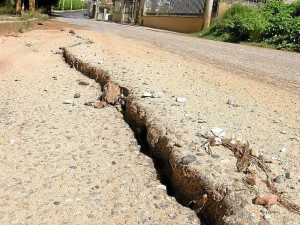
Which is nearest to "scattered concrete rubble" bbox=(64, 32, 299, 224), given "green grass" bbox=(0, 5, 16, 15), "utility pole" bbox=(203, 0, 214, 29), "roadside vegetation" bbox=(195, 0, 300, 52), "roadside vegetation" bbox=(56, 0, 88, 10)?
"roadside vegetation" bbox=(195, 0, 300, 52)

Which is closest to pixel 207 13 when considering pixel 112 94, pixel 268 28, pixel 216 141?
pixel 268 28

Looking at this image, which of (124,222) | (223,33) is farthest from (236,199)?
(223,33)

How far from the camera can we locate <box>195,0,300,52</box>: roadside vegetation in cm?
1079

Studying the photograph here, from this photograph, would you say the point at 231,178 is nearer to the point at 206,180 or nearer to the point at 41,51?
the point at 206,180

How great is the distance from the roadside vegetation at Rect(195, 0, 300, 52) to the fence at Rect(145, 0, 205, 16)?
381 cm

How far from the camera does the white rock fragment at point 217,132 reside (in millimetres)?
2053

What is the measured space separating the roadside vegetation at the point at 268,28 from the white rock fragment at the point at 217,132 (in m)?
8.90

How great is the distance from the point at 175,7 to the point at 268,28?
31.6 feet

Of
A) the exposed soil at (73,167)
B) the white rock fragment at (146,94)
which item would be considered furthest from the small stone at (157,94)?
the exposed soil at (73,167)

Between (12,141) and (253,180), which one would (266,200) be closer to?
(253,180)

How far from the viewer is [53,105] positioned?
125 inches

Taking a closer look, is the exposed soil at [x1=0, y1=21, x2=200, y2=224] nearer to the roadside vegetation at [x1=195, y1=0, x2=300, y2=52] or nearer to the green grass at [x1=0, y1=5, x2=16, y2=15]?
the roadside vegetation at [x1=195, y1=0, x2=300, y2=52]

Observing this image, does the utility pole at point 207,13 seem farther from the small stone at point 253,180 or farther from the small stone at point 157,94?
the small stone at point 253,180

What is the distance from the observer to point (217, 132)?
81.9 inches
